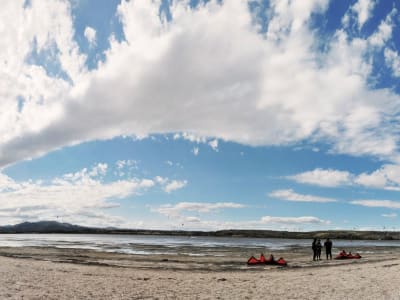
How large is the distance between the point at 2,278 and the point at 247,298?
13.3 meters

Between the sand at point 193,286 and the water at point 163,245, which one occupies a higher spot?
the sand at point 193,286

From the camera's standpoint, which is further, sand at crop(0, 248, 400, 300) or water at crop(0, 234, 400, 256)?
water at crop(0, 234, 400, 256)

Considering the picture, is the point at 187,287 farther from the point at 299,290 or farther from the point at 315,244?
the point at 315,244

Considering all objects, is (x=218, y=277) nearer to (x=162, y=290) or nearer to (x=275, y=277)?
(x=275, y=277)

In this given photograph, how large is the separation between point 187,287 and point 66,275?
8.69 meters

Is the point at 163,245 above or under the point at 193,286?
under

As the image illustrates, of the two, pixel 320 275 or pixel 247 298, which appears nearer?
pixel 247 298

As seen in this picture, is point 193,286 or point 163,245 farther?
point 163,245

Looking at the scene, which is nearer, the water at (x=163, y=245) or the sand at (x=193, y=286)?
the sand at (x=193, y=286)

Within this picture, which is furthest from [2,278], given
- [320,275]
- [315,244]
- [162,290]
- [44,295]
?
[315,244]

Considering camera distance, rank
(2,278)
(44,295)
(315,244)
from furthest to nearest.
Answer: (315,244)
(2,278)
(44,295)

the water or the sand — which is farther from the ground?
the sand

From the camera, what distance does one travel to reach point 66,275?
24.6 meters

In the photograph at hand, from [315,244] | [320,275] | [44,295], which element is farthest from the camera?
[315,244]
